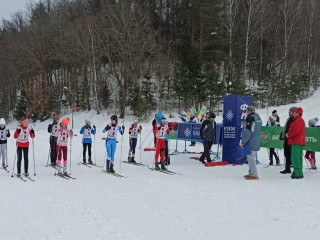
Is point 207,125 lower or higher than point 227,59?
lower

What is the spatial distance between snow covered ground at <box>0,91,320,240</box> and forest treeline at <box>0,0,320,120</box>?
86.1ft

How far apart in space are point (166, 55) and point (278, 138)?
33949mm

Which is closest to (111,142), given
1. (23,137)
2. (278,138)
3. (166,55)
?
(23,137)

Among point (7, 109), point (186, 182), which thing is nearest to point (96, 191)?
point (186, 182)

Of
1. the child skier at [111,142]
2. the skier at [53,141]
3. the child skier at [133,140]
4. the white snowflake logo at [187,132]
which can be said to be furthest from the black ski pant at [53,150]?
the white snowflake logo at [187,132]

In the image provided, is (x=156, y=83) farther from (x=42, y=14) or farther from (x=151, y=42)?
(x=42, y=14)

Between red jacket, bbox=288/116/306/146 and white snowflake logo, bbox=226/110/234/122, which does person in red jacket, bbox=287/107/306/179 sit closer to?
red jacket, bbox=288/116/306/146

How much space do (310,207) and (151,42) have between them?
115 ft

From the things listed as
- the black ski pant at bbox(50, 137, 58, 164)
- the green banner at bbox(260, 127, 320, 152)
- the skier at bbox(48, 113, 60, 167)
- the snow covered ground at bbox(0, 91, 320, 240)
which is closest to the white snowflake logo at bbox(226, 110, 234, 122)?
the green banner at bbox(260, 127, 320, 152)

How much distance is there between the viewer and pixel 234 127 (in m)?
14.9

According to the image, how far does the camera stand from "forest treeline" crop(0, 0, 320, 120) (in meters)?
39.3

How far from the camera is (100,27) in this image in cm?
4184

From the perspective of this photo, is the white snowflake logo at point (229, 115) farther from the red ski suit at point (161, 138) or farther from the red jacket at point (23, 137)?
the red jacket at point (23, 137)

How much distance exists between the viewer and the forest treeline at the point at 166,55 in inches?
1549
